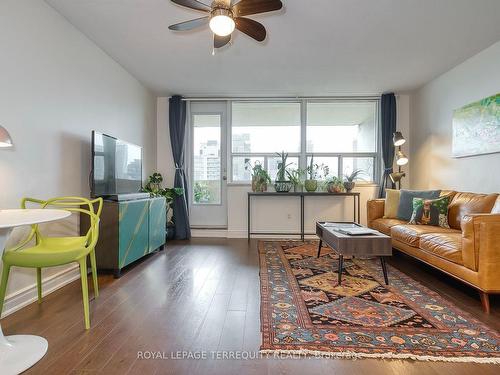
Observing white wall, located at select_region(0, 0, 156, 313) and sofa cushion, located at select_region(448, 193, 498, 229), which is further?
sofa cushion, located at select_region(448, 193, 498, 229)

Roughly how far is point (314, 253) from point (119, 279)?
2302 millimetres

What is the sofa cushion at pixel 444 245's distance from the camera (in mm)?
2244

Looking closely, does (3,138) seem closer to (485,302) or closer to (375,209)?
(485,302)

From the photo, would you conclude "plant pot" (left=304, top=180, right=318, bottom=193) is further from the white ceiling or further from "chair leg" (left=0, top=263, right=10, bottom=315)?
"chair leg" (left=0, top=263, right=10, bottom=315)

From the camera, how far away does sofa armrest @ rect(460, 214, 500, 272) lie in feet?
6.49

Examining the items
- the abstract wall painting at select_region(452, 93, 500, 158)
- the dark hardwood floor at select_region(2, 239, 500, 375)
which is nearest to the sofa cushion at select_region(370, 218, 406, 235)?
the dark hardwood floor at select_region(2, 239, 500, 375)

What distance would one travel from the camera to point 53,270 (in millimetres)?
2465

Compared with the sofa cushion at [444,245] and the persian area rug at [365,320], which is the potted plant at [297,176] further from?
the sofa cushion at [444,245]

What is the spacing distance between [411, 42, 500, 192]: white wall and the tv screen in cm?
410

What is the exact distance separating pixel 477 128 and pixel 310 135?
7.60 ft

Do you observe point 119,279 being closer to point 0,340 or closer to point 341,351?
point 0,340

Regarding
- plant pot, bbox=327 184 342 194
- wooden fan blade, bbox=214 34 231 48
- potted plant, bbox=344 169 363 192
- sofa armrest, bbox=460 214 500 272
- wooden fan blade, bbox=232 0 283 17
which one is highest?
wooden fan blade, bbox=232 0 283 17

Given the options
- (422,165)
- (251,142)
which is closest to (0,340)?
(251,142)

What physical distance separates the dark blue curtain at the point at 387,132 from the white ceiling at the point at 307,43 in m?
0.37
